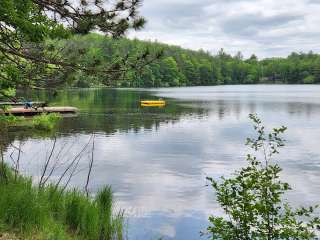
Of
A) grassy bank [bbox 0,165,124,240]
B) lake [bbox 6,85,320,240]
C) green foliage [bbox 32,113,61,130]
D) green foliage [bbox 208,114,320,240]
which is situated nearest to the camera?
green foliage [bbox 208,114,320,240]

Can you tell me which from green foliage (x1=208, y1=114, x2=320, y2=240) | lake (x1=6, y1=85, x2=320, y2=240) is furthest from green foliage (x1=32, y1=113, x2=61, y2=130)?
green foliage (x1=208, y1=114, x2=320, y2=240)

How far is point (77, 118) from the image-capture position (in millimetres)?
51344

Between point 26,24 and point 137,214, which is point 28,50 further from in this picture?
point 137,214

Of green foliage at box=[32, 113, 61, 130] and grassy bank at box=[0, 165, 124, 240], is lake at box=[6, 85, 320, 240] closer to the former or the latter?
green foliage at box=[32, 113, 61, 130]

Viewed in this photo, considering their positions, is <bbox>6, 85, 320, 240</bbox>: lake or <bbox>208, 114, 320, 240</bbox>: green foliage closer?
<bbox>208, 114, 320, 240</bbox>: green foliage

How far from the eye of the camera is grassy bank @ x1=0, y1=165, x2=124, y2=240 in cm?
857

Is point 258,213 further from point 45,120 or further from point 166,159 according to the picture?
point 166,159

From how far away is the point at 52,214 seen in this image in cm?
1029

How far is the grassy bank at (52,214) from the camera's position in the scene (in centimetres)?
857

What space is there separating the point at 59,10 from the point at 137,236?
7147 mm

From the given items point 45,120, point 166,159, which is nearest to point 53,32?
point 45,120

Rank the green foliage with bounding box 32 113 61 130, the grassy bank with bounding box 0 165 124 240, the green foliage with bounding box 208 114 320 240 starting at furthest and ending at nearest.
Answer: the green foliage with bounding box 32 113 61 130, the grassy bank with bounding box 0 165 124 240, the green foliage with bounding box 208 114 320 240

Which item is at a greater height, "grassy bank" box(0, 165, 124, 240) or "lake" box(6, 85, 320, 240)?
"grassy bank" box(0, 165, 124, 240)

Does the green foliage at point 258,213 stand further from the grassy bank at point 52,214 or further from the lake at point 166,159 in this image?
the lake at point 166,159
